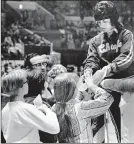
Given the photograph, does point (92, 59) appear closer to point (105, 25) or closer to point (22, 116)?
point (105, 25)

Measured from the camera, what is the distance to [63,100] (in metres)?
2.61

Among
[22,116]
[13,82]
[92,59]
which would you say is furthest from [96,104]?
[13,82]

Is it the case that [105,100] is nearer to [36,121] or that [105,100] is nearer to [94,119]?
[94,119]

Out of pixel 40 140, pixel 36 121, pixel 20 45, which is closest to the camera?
pixel 36 121

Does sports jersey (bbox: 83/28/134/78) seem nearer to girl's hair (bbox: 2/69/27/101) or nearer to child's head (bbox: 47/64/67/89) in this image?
child's head (bbox: 47/64/67/89)

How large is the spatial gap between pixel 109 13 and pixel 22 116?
3.45ft

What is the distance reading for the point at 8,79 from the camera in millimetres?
2664

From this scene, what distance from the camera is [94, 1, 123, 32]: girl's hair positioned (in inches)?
106

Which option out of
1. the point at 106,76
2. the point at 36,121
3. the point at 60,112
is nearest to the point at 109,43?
the point at 106,76

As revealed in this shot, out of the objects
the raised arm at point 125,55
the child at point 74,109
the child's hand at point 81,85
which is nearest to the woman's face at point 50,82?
the child at point 74,109

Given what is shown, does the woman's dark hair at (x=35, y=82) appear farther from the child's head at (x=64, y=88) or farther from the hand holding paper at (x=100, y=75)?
the hand holding paper at (x=100, y=75)

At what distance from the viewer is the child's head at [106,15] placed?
2.70m

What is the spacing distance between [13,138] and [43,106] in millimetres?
338

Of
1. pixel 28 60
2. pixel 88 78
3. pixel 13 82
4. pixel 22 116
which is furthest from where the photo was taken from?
pixel 28 60
